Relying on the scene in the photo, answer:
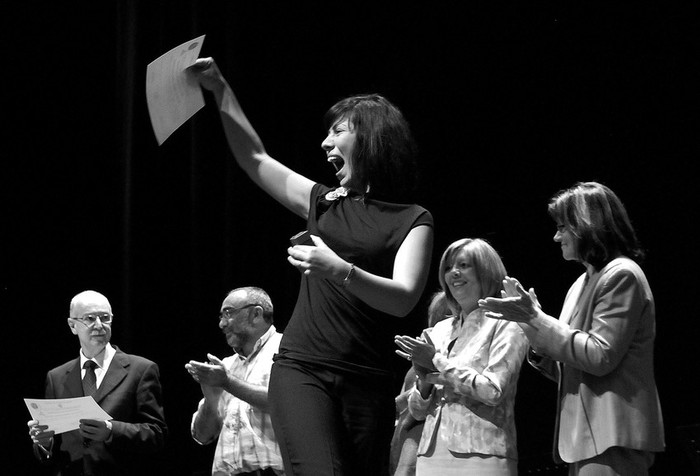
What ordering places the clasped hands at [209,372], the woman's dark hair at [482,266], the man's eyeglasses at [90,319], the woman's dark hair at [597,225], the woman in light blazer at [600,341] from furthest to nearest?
the man's eyeglasses at [90,319] → the woman's dark hair at [482,266] → the clasped hands at [209,372] → the woman's dark hair at [597,225] → the woman in light blazer at [600,341]

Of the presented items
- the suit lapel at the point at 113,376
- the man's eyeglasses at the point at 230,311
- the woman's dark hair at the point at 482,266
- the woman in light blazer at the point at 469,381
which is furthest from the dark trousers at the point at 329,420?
the suit lapel at the point at 113,376

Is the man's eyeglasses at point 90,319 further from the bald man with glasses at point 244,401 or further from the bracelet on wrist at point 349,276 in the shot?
the bracelet on wrist at point 349,276

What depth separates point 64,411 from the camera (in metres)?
3.82

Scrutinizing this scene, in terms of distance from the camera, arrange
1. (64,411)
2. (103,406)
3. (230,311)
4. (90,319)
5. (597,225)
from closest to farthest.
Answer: (597,225)
(64,411)
(230,311)
(103,406)
(90,319)

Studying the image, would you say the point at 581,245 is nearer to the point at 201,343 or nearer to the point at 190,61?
the point at 190,61

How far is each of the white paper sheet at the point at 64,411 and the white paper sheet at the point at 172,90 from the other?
2142 mm

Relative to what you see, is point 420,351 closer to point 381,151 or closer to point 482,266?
point 482,266

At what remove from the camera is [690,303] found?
4379mm

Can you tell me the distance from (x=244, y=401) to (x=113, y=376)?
3.37 feet

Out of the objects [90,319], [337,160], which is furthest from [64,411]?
[337,160]

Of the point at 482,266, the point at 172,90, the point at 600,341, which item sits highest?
the point at 172,90

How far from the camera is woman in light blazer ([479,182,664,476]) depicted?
238cm

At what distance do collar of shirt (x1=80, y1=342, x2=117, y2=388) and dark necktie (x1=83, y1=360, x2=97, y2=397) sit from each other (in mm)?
15

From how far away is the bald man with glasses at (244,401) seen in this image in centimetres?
349
